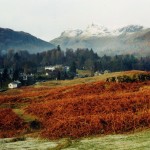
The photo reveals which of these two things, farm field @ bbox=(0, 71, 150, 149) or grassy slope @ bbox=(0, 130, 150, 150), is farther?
farm field @ bbox=(0, 71, 150, 149)

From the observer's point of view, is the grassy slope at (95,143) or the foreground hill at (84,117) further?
the foreground hill at (84,117)

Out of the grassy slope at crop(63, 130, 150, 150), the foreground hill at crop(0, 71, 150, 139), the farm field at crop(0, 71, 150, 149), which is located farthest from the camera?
the foreground hill at crop(0, 71, 150, 139)

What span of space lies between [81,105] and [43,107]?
20.4 ft

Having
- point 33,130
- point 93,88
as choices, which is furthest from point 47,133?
point 93,88

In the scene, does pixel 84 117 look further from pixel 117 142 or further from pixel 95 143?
pixel 117 142

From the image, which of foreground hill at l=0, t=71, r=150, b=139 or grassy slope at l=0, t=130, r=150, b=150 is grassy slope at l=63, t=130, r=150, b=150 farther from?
foreground hill at l=0, t=71, r=150, b=139

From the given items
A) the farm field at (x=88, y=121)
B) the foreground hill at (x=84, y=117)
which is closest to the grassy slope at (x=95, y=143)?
the farm field at (x=88, y=121)

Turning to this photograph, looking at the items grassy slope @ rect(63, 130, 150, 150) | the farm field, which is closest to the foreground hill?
the farm field

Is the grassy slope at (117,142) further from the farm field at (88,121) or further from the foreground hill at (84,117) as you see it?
the foreground hill at (84,117)

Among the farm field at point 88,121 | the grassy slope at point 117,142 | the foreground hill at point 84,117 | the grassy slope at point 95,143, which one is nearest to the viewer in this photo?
the grassy slope at point 117,142

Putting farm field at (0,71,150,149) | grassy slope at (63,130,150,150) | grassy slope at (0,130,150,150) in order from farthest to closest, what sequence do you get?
1. farm field at (0,71,150,149)
2. grassy slope at (0,130,150,150)
3. grassy slope at (63,130,150,150)

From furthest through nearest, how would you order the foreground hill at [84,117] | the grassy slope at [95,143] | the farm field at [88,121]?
the foreground hill at [84,117] → the farm field at [88,121] → the grassy slope at [95,143]

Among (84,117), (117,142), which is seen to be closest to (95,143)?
(117,142)

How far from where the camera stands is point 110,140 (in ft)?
86.9
